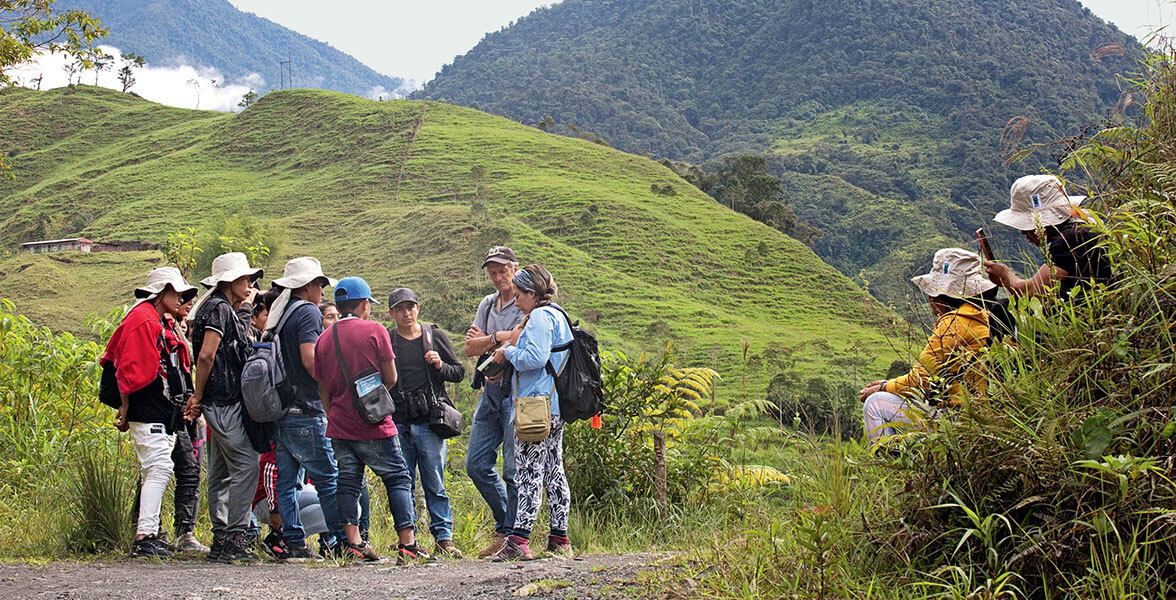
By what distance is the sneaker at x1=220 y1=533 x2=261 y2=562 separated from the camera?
5.06m

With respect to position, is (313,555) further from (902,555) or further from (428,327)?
(902,555)

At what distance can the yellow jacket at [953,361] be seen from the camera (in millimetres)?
3180

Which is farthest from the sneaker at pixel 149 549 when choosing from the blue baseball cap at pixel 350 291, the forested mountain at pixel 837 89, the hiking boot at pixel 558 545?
the forested mountain at pixel 837 89

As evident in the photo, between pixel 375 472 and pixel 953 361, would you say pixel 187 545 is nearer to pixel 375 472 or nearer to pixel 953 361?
pixel 375 472

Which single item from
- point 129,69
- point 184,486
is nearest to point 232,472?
point 184,486

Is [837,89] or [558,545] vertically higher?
[837,89]

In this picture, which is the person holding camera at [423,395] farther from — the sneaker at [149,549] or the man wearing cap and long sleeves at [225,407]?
the sneaker at [149,549]

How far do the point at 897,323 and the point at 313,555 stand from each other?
330 cm

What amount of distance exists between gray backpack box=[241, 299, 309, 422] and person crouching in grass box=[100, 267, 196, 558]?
41cm

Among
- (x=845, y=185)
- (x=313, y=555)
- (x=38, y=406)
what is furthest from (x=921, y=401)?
(x=845, y=185)

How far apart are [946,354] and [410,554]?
2.77 m

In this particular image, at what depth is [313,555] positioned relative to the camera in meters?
5.29

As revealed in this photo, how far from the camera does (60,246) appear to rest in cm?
5156

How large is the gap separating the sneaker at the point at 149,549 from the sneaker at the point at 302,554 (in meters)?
0.59
